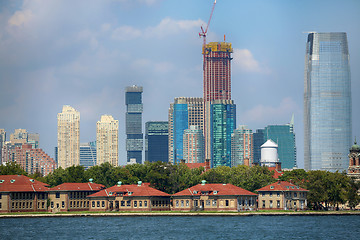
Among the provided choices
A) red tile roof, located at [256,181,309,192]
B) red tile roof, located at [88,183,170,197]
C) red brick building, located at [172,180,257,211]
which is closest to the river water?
red brick building, located at [172,180,257,211]

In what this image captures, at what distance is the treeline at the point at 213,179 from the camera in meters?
162

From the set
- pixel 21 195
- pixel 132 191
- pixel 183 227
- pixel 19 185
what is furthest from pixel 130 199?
pixel 183 227

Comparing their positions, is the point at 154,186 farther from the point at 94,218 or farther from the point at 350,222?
the point at 350,222

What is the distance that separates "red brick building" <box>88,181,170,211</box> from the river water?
7.20 meters

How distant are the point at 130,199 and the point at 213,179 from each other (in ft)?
109

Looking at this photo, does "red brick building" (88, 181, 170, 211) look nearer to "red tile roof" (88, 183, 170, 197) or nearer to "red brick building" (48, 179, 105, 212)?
"red tile roof" (88, 183, 170, 197)

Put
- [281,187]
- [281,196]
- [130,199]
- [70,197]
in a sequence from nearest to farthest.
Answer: [130,199], [281,196], [281,187], [70,197]

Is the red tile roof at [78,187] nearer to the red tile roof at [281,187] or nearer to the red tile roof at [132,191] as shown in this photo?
the red tile roof at [132,191]

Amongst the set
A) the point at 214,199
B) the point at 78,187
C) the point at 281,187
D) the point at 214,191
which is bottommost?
the point at 214,199

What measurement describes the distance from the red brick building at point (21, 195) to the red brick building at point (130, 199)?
10.2 meters

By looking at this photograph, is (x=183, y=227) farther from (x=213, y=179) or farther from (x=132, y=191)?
(x=213, y=179)

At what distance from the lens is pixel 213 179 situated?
185500 millimetres

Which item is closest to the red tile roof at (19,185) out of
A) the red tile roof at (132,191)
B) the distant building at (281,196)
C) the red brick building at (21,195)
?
the red brick building at (21,195)

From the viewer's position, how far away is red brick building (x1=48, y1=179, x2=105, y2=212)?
162375mm
